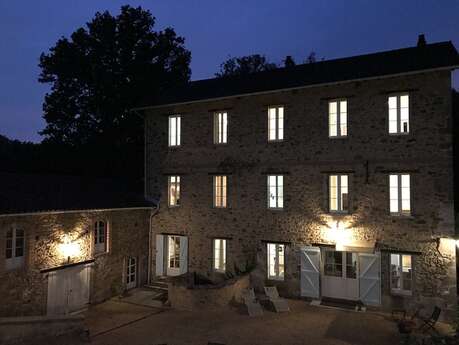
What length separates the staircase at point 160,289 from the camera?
13786 mm

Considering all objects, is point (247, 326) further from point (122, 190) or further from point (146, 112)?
point (146, 112)

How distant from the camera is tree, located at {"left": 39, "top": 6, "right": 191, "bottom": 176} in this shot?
2298 cm

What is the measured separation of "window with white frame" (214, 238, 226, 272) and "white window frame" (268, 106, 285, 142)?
4597 millimetres

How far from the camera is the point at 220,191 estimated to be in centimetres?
1520

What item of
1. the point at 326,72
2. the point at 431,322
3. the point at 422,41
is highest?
the point at 422,41

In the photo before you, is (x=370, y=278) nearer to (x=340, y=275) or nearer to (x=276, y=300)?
(x=340, y=275)

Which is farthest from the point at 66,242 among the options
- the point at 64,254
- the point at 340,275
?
the point at 340,275

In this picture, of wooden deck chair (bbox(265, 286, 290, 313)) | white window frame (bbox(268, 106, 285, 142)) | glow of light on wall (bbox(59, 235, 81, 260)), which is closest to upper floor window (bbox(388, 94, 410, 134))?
white window frame (bbox(268, 106, 285, 142))

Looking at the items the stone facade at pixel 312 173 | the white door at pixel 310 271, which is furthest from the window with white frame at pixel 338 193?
the white door at pixel 310 271

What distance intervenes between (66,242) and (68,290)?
161 cm

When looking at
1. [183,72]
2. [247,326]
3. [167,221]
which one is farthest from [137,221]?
[183,72]

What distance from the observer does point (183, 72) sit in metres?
25.7

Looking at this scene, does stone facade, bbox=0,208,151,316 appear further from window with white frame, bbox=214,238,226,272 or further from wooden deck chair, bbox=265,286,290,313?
wooden deck chair, bbox=265,286,290,313

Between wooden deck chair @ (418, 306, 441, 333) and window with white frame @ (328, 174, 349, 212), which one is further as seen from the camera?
window with white frame @ (328, 174, 349, 212)
